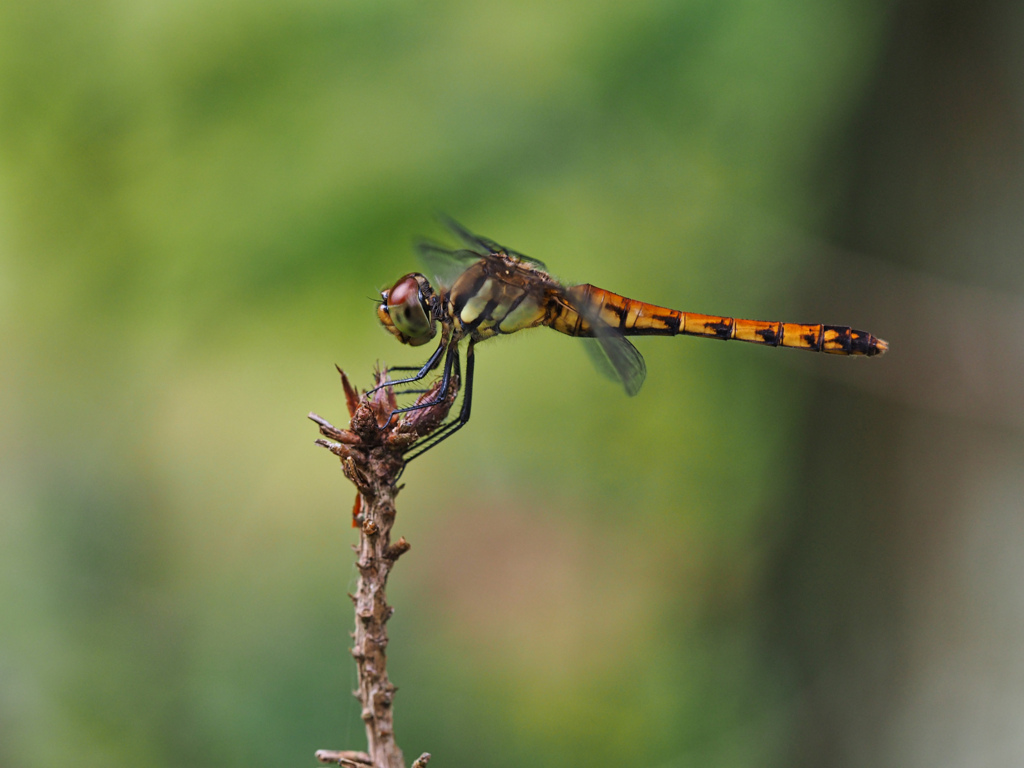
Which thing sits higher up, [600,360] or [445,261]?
[445,261]

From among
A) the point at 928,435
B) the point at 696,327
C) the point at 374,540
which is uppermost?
the point at 696,327

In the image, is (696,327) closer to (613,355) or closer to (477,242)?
(613,355)

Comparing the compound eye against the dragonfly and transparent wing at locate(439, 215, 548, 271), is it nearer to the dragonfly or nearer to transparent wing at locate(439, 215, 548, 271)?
the dragonfly

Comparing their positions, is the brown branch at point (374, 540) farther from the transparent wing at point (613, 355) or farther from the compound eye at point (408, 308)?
the transparent wing at point (613, 355)

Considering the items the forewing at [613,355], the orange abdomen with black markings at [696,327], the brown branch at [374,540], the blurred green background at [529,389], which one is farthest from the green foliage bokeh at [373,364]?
the brown branch at [374,540]

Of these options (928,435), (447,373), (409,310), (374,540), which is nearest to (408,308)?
(409,310)

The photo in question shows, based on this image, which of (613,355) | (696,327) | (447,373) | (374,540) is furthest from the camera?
(696,327)
